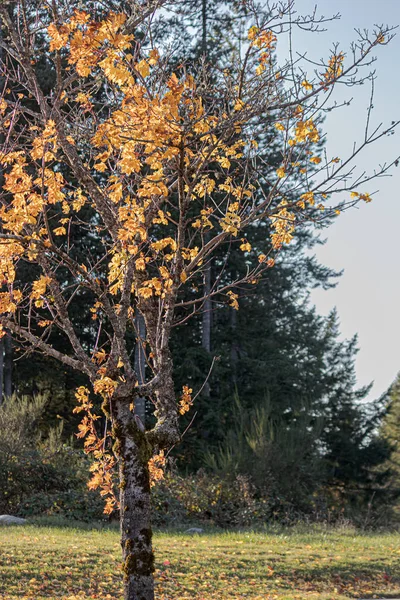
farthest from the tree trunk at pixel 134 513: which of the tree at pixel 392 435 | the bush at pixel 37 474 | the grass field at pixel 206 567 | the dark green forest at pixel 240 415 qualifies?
the tree at pixel 392 435

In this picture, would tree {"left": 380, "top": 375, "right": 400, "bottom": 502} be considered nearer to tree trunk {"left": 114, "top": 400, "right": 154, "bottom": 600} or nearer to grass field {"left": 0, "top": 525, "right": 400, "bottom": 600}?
grass field {"left": 0, "top": 525, "right": 400, "bottom": 600}

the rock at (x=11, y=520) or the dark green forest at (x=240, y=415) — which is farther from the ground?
the dark green forest at (x=240, y=415)

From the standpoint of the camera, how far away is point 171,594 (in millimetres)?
8195

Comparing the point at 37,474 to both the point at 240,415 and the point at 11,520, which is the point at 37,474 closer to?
the point at 11,520

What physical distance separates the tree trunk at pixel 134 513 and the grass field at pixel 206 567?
84.1 inches

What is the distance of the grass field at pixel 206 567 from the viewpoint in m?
8.33

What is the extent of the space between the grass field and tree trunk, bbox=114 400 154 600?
2.14 meters

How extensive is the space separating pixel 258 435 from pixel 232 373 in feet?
22.9

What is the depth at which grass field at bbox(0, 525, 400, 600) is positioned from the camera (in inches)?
328

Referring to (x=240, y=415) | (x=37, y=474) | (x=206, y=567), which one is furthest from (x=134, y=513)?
(x=240, y=415)

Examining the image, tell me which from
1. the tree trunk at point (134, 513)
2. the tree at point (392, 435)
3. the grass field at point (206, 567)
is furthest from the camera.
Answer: the tree at point (392, 435)

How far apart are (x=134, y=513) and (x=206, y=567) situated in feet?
13.2

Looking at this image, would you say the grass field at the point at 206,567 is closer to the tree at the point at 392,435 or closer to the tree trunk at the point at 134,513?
the tree trunk at the point at 134,513

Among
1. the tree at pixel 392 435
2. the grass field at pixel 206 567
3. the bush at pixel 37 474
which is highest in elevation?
the tree at pixel 392 435
